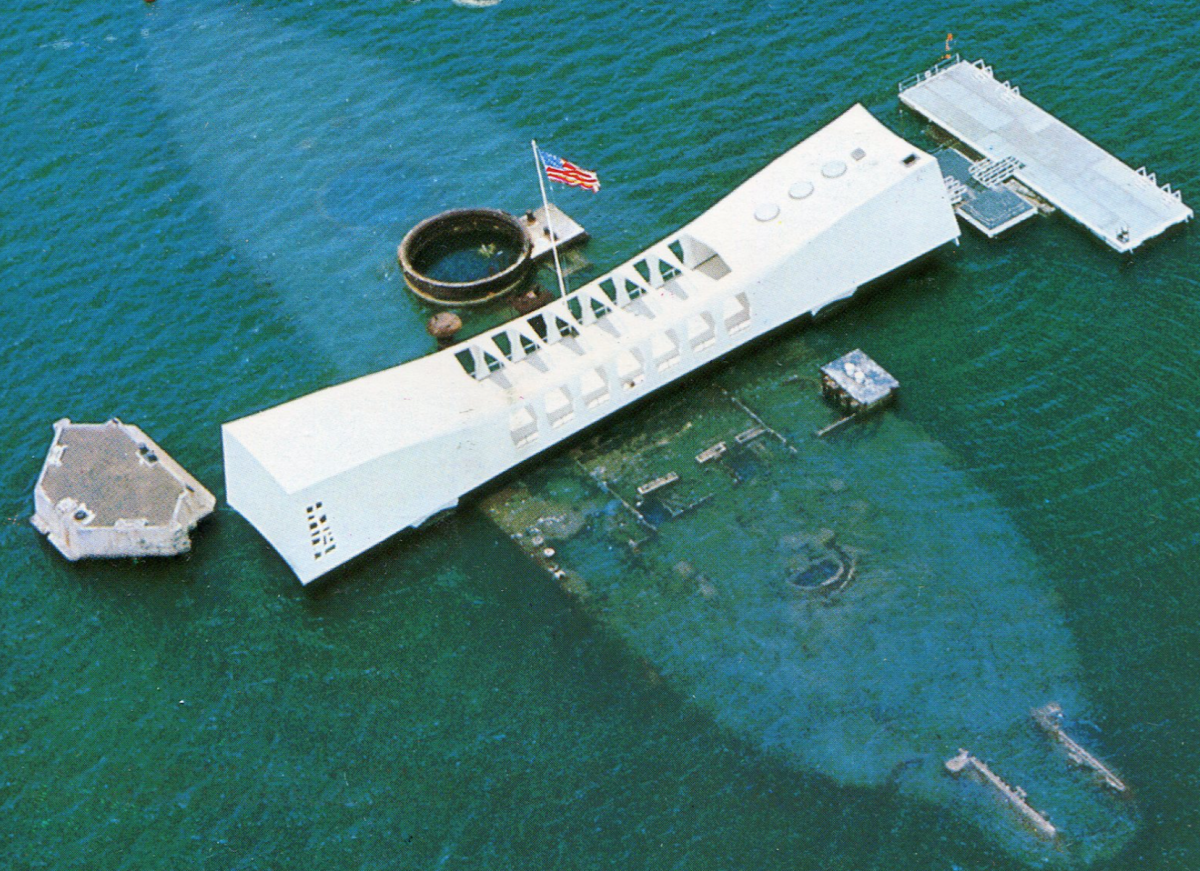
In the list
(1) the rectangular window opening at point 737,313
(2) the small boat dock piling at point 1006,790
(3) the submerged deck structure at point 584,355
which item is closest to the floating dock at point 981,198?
(3) the submerged deck structure at point 584,355

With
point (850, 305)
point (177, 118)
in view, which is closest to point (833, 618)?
point (850, 305)

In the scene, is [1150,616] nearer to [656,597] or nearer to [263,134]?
[656,597]

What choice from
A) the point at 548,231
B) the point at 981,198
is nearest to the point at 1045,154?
the point at 981,198

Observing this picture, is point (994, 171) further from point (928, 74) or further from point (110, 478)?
point (110, 478)

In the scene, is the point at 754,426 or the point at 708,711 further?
the point at 754,426

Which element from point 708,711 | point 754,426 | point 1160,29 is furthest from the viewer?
point 1160,29
